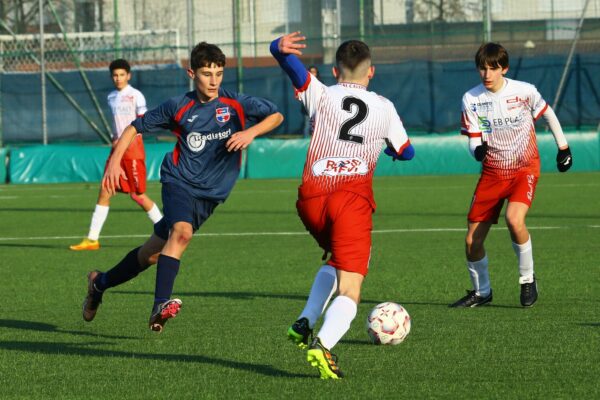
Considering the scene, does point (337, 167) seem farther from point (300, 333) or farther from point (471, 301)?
point (471, 301)

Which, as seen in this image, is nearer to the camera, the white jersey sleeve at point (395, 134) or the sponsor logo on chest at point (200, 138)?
Result: the white jersey sleeve at point (395, 134)

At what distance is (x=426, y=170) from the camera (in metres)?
27.1

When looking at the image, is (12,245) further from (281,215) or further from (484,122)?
(484,122)

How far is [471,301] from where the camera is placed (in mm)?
8953

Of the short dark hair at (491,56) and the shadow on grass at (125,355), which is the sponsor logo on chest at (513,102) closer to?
the short dark hair at (491,56)

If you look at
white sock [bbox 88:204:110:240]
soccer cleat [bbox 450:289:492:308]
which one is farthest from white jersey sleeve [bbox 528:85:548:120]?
white sock [bbox 88:204:110:240]

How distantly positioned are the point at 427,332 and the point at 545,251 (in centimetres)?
513

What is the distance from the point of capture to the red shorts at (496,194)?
9.17m

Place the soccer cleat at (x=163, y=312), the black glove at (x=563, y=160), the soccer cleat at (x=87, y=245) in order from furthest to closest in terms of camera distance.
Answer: the soccer cleat at (x=87, y=245)
the black glove at (x=563, y=160)
the soccer cleat at (x=163, y=312)

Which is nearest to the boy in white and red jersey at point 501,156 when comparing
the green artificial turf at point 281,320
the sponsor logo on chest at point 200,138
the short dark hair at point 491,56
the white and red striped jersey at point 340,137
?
the short dark hair at point 491,56

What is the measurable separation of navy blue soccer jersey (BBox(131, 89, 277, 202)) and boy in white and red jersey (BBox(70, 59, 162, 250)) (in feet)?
20.3

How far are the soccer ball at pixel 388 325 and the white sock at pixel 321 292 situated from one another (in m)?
0.71

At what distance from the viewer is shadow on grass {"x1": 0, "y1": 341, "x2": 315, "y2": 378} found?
21.3 feet

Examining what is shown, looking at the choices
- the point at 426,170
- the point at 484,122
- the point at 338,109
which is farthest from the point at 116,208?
the point at 338,109
